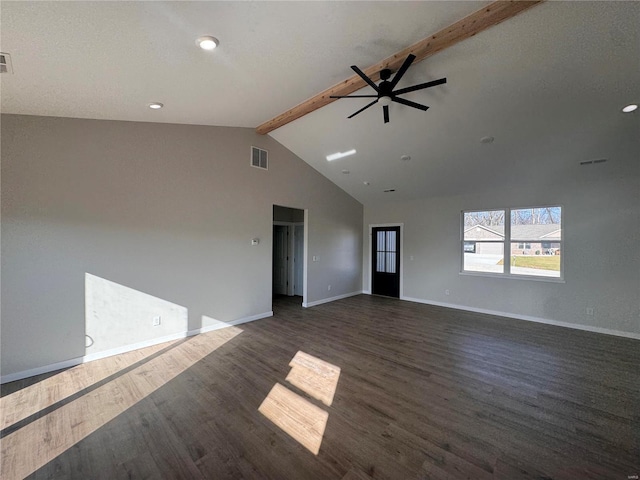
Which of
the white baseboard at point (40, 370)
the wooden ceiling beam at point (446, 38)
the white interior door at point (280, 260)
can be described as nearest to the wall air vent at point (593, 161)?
the wooden ceiling beam at point (446, 38)

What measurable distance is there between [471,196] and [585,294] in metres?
2.67

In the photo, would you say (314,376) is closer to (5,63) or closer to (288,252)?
(5,63)

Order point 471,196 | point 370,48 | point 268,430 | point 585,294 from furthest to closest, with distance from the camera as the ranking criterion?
1. point 471,196
2. point 585,294
3. point 370,48
4. point 268,430

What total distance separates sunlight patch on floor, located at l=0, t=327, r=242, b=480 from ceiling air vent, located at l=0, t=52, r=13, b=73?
2.90 meters

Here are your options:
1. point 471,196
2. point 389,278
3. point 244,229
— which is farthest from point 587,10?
point 389,278

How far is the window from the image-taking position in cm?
504

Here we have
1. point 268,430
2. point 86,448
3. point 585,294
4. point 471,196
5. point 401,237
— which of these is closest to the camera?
point 86,448

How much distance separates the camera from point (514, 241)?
549 centimetres

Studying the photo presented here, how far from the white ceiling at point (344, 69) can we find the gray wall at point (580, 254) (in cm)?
37

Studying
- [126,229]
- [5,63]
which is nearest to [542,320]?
[126,229]

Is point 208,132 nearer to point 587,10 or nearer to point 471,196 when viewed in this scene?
point 587,10

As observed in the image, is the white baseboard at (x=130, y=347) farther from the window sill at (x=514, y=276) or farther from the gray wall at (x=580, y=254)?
the window sill at (x=514, y=276)

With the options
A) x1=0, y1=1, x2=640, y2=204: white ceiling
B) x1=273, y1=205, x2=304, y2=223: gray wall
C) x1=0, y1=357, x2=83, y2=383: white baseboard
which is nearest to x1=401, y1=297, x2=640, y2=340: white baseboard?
x1=0, y1=1, x2=640, y2=204: white ceiling

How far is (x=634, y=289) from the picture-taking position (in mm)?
4254
